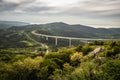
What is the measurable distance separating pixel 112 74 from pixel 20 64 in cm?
3656

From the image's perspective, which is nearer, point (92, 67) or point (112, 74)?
point (112, 74)

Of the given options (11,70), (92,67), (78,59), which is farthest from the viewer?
(78,59)

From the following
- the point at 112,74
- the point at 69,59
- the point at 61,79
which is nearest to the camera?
the point at 112,74

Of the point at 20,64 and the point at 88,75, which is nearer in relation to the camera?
the point at 88,75

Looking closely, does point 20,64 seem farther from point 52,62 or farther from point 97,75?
point 97,75

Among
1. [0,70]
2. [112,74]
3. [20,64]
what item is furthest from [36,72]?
[112,74]

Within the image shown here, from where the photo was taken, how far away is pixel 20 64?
251 feet

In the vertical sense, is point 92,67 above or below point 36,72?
above

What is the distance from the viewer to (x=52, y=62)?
79.5m

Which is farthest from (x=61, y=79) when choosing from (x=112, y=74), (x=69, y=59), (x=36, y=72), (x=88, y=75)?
(x=69, y=59)

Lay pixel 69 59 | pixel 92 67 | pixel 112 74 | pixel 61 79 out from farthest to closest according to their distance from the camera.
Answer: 1. pixel 69 59
2. pixel 61 79
3. pixel 92 67
4. pixel 112 74

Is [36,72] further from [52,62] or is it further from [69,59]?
[69,59]

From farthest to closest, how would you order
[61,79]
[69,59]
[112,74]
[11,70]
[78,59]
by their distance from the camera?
[69,59] → [78,59] → [11,70] → [61,79] → [112,74]

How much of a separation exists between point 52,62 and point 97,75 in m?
29.4
